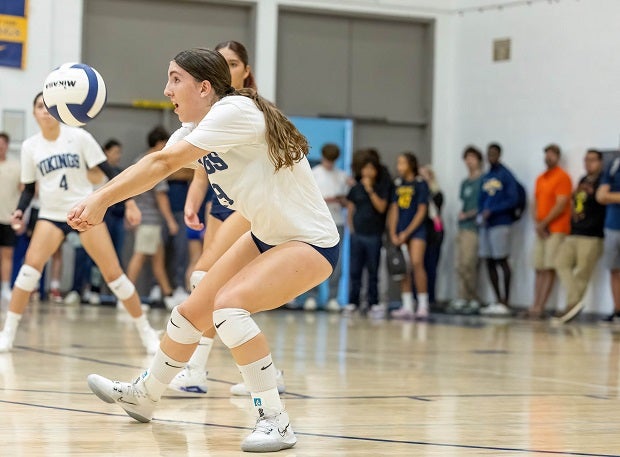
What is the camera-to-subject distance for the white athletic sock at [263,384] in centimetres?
420

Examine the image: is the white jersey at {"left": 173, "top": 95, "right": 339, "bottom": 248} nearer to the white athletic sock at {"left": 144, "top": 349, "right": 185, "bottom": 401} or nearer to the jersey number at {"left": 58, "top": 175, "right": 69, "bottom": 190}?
the white athletic sock at {"left": 144, "top": 349, "right": 185, "bottom": 401}

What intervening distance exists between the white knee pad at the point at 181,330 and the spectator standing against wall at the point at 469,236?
11705mm

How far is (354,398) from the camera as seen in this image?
19.1 ft

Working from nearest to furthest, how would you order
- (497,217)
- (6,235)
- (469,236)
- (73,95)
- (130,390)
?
Result: 1. (130,390)
2. (73,95)
3. (6,235)
4. (497,217)
5. (469,236)

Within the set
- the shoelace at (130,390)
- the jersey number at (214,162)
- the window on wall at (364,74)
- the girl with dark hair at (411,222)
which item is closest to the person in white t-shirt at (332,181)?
the girl with dark hair at (411,222)

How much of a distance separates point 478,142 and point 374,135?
162cm

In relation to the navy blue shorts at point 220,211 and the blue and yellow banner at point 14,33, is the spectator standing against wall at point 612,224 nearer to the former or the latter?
the blue and yellow banner at point 14,33

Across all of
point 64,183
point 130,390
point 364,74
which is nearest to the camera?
point 130,390

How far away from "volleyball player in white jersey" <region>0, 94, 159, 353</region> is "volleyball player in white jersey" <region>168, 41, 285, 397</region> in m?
1.80

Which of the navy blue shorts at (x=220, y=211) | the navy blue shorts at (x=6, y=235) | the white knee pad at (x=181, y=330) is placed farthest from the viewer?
the navy blue shorts at (x=6, y=235)

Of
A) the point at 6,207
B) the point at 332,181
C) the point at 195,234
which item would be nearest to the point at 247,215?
the point at 195,234

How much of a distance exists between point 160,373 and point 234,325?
64 cm

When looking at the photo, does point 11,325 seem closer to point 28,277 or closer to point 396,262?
point 28,277

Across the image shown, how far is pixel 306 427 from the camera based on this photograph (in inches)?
187
